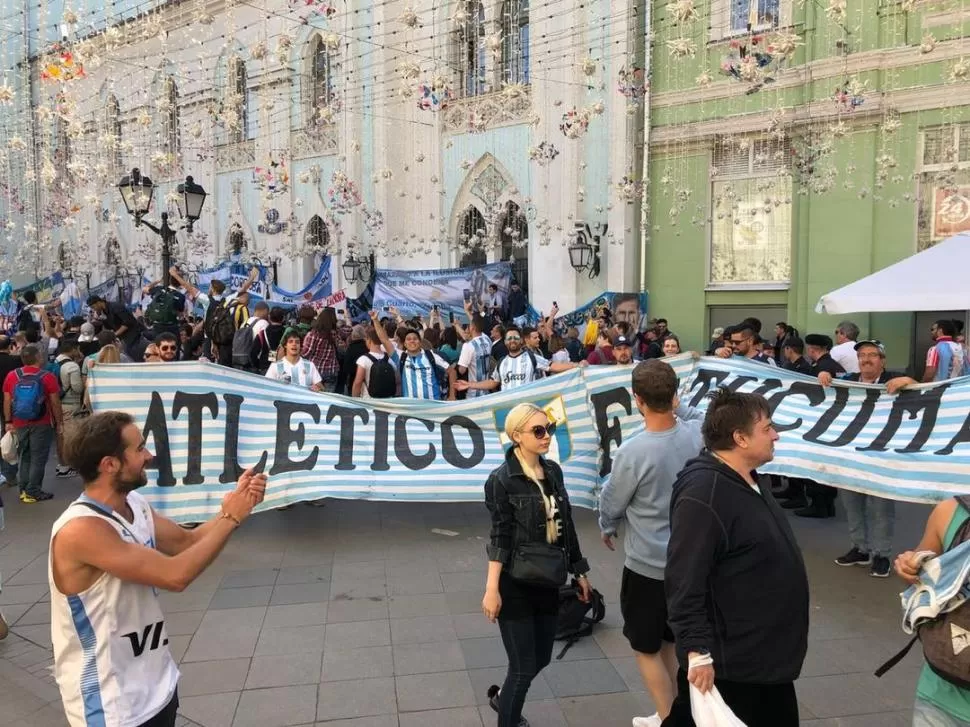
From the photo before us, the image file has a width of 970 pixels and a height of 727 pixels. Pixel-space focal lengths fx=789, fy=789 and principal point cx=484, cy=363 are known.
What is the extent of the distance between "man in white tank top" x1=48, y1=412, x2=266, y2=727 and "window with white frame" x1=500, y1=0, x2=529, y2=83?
1692 centimetres

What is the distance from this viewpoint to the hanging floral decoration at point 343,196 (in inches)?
758

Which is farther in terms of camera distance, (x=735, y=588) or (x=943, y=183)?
(x=943, y=183)

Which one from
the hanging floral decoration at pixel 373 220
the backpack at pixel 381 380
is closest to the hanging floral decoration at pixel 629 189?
the hanging floral decoration at pixel 373 220

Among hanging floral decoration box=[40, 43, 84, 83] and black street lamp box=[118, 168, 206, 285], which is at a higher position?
hanging floral decoration box=[40, 43, 84, 83]

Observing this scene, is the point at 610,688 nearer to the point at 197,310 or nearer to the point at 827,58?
the point at 827,58

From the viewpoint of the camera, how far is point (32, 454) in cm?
891

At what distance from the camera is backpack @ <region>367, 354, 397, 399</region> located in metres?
8.80

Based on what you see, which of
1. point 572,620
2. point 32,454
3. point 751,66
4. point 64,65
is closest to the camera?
point 572,620

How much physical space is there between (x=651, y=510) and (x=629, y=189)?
13172 mm

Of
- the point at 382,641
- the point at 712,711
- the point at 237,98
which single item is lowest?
the point at 382,641

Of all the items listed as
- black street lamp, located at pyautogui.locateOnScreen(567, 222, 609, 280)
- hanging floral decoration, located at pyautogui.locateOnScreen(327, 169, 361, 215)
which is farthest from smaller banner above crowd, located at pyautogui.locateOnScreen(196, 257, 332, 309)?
black street lamp, located at pyautogui.locateOnScreen(567, 222, 609, 280)

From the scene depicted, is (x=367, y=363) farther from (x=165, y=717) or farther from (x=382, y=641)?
(x=165, y=717)

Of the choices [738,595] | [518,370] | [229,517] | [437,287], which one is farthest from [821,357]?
[437,287]

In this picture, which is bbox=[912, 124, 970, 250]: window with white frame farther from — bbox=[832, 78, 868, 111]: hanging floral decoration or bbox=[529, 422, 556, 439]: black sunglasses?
bbox=[529, 422, 556, 439]: black sunglasses
